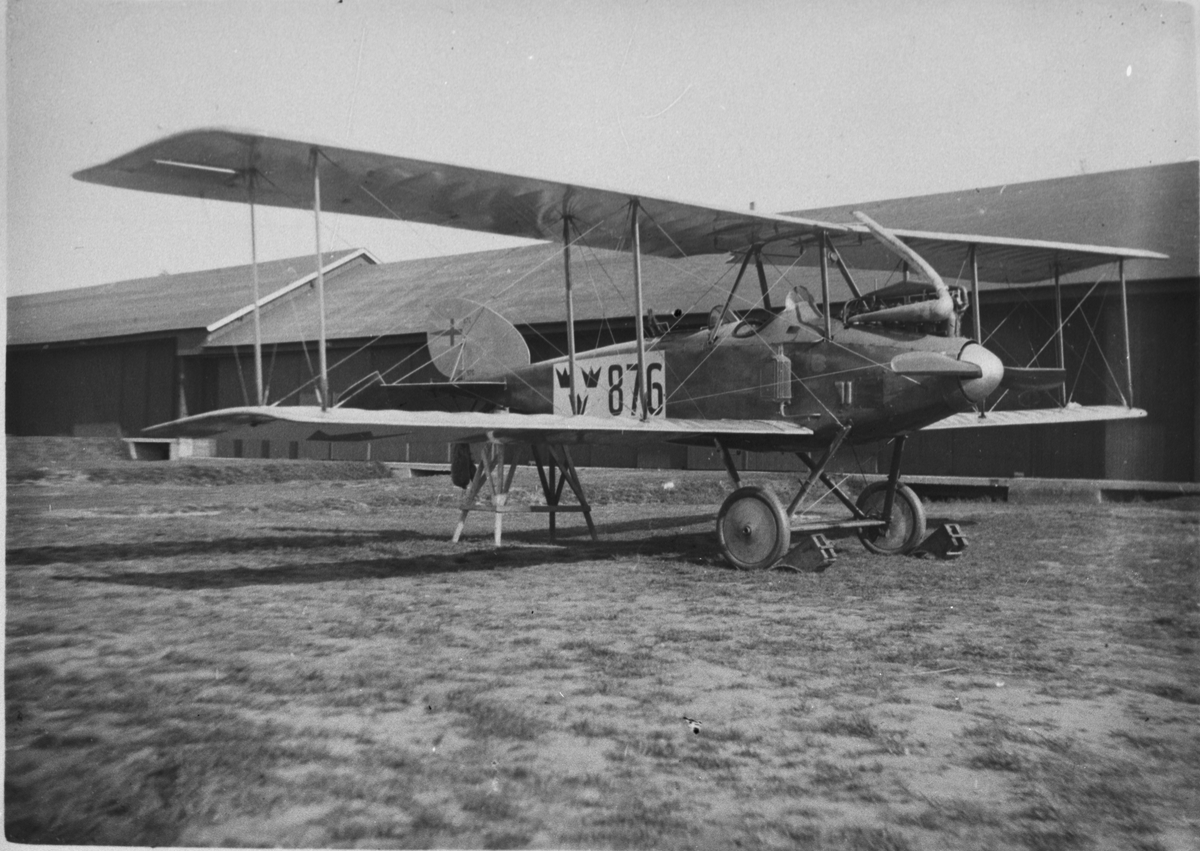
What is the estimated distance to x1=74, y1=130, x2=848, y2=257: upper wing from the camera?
7629mm

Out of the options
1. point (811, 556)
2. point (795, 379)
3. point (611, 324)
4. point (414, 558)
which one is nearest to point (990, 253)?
point (795, 379)

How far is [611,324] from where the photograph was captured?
2128 cm

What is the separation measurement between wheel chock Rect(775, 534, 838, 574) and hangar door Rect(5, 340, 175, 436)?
1094 inches

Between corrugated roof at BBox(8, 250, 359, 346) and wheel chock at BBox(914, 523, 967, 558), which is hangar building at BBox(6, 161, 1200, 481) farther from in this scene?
wheel chock at BBox(914, 523, 967, 558)

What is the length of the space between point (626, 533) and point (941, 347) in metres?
5.11

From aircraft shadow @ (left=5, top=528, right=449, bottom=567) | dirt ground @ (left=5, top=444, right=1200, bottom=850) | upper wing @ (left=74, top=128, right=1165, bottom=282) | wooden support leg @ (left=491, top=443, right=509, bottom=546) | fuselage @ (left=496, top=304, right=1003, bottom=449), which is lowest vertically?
dirt ground @ (left=5, top=444, right=1200, bottom=850)

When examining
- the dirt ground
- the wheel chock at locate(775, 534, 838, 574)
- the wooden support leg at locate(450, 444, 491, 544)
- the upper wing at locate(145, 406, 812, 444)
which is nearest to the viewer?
the dirt ground

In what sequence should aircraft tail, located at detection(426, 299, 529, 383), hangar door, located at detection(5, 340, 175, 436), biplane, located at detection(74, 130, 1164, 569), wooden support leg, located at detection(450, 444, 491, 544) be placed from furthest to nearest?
hangar door, located at detection(5, 340, 175, 436), aircraft tail, located at detection(426, 299, 529, 383), wooden support leg, located at detection(450, 444, 491, 544), biplane, located at detection(74, 130, 1164, 569)

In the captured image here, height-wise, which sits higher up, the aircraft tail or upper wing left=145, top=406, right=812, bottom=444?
the aircraft tail

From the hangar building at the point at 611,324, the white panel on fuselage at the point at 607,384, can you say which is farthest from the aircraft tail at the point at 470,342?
the white panel on fuselage at the point at 607,384

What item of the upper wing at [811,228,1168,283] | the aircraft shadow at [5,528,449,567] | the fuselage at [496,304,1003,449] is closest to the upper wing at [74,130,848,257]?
the fuselage at [496,304,1003,449]

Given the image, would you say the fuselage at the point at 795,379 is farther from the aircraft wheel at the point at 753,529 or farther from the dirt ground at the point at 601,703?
the dirt ground at the point at 601,703

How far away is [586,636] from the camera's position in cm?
627

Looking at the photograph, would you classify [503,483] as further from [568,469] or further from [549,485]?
[549,485]
